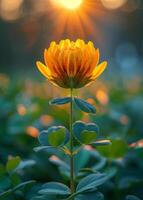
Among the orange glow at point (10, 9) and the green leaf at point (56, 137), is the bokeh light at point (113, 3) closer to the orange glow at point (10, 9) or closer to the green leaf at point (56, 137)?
the orange glow at point (10, 9)

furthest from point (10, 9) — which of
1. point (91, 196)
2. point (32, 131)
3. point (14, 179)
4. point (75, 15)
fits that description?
point (91, 196)

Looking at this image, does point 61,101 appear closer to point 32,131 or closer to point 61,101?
point 61,101

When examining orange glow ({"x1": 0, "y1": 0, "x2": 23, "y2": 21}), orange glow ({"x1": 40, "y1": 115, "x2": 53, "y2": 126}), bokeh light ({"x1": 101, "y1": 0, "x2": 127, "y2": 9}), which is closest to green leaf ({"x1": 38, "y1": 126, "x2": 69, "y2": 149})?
orange glow ({"x1": 40, "y1": 115, "x2": 53, "y2": 126})

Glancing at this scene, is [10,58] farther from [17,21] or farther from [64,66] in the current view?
[64,66]

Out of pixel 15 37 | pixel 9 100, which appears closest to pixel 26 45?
pixel 15 37

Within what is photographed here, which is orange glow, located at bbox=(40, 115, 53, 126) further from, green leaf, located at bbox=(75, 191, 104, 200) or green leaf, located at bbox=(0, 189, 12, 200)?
green leaf, located at bbox=(75, 191, 104, 200)

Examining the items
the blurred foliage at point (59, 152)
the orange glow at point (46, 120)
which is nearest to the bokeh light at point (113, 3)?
the blurred foliage at point (59, 152)
